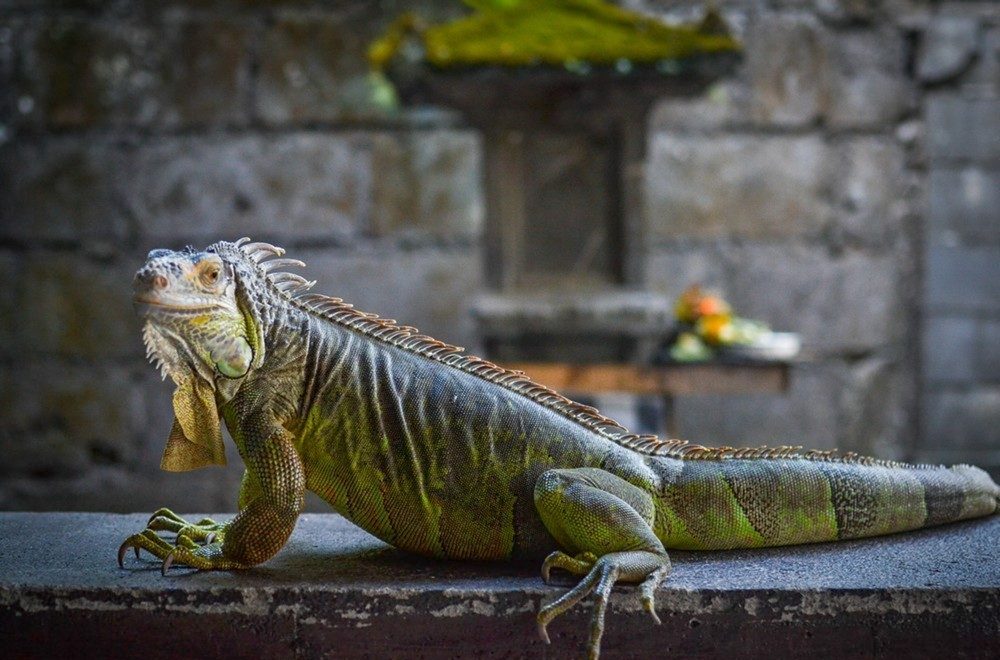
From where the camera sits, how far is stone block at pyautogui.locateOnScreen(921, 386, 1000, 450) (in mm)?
7062

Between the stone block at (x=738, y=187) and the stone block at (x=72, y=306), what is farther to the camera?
the stone block at (x=72, y=306)

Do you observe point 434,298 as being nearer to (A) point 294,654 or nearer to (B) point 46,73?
(B) point 46,73

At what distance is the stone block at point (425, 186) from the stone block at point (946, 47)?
3040 millimetres

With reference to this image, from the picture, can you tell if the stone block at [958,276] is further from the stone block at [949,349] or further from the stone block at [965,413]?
the stone block at [965,413]

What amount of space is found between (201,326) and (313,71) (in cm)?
484

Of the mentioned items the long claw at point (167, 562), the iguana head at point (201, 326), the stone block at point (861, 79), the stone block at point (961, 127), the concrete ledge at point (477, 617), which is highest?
the stone block at point (861, 79)

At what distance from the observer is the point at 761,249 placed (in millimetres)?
6797

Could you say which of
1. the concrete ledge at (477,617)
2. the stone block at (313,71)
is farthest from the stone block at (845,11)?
the concrete ledge at (477,617)

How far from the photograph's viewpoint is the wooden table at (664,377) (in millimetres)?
5059

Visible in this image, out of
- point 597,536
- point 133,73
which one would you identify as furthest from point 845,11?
point 597,536

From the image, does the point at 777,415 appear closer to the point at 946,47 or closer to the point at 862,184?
the point at 862,184

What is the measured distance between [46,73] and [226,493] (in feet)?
9.95

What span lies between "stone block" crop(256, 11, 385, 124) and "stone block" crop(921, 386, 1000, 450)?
14.0 ft

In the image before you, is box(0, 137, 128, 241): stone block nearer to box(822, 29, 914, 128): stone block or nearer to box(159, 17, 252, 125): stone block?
Answer: box(159, 17, 252, 125): stone block
